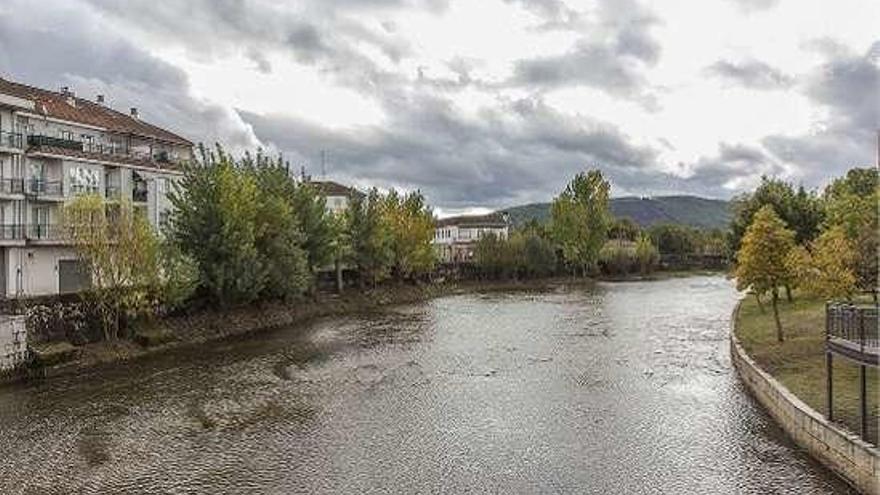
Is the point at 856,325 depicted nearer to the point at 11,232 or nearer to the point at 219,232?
the point at 219,232

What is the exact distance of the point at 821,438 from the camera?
21156 millimetres

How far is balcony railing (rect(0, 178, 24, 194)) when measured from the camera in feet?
172

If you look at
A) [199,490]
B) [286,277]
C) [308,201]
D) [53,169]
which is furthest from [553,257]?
[199,490]

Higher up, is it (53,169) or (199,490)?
(53,169)

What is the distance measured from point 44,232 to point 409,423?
126ft

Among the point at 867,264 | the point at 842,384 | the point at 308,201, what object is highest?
the point at 308,201

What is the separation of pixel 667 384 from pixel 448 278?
239 ft

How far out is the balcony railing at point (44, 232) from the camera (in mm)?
54094

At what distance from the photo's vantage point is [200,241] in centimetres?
5481

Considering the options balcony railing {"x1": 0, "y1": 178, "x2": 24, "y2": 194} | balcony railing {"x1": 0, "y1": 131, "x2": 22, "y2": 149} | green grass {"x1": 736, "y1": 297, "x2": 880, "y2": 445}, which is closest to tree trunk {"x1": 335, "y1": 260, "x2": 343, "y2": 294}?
balcony railing {"x1": 0, "y1": 178, "x2": 24, "y2": 194}

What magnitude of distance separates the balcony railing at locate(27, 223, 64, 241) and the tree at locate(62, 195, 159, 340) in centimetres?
885

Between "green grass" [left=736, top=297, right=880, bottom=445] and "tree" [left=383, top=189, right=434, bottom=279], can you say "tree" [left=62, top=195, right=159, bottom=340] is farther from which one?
"tree" [left=383, top=189, right=434, bottom=279]

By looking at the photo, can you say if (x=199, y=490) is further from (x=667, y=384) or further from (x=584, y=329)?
(x=584, y=329)

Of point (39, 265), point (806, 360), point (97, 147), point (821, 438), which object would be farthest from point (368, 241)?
point (821, 438)
